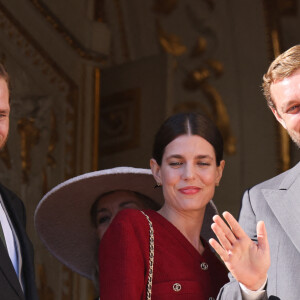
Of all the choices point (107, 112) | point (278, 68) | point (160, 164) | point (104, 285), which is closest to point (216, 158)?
point (160, 164)

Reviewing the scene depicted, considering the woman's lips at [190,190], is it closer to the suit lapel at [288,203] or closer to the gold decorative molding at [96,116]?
the suit lapel at [288,203]

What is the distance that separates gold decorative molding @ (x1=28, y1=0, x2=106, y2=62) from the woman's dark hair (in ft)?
8.81

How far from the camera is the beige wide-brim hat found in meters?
2.75

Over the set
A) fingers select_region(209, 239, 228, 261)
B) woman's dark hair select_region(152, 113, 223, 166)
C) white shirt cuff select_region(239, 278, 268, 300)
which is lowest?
white shirt cuff select_region(239, 278, 268, 300)

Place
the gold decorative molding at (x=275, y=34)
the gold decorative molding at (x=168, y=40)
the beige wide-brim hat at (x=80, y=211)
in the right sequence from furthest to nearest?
the gold decorative molding at (x=168, y=40)
the gold decorative molding at (x=275, y=34)
the beige wide-brim hat at (x=80, y=211)

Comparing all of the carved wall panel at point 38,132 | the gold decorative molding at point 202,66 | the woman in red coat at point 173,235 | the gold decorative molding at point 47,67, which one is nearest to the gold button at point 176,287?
the woman in red coat at point 173,235

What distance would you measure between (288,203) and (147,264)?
42 centimetres

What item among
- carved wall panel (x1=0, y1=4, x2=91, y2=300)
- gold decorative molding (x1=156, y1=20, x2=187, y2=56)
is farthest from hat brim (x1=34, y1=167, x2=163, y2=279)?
gold decorative molding (x1=156, y1=20, x2=187, y2=56)

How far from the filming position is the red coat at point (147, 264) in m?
2.21

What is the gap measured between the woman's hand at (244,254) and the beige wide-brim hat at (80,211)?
0.61m

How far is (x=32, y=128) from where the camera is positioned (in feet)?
16.0

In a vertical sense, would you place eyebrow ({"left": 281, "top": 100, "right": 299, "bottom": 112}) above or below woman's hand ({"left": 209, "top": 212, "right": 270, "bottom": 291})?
above

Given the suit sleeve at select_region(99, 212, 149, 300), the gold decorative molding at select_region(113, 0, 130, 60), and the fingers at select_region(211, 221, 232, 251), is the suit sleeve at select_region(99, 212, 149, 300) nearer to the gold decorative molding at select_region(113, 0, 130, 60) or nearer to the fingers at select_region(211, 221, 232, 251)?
the fingers at select_region(211, 221, 232, 251)

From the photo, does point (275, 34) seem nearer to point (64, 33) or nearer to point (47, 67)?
point (64, 33)
